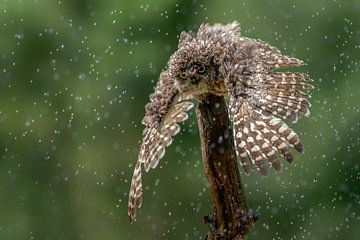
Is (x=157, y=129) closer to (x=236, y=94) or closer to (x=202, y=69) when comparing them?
(x=202, y=69)

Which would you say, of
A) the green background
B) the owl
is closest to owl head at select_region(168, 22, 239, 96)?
the owl

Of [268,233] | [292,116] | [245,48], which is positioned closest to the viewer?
[292,116]

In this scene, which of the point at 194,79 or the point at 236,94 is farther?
the point at 194,79

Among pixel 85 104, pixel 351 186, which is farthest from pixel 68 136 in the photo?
pixel 351 186

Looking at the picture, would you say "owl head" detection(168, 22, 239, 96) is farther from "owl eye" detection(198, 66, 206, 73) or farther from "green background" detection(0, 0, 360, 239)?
"green background" detection(0, 0, 360, 239)

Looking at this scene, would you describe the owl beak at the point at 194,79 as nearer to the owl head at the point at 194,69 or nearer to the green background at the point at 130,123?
the owl head at the point at 194,69

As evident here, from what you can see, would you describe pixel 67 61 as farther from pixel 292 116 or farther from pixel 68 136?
pixel 292 116

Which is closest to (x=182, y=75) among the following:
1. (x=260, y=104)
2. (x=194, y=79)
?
(x=194, y=79)
